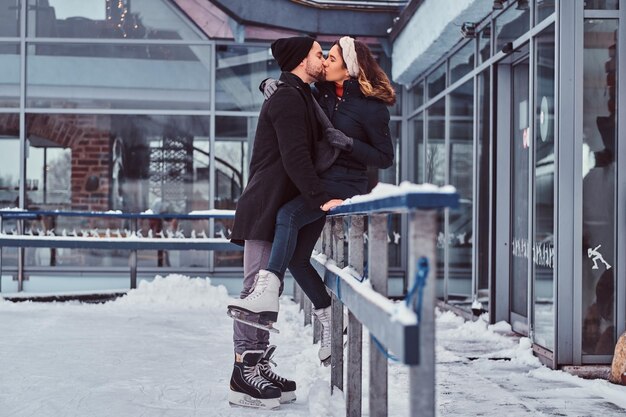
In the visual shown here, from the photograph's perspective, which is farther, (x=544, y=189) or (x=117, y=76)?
(x=117, y=76)

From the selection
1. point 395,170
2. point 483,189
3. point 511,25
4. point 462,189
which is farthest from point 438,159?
point 511,25

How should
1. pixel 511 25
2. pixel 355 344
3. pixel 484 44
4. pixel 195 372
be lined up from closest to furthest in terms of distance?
pixel 355 344 → pixel 195 372 → pixel 511 25 → pixel 484 44

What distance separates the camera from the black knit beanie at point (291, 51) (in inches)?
168

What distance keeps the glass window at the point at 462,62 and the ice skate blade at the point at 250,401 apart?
5591mm

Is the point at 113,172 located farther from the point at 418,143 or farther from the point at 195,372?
the point at 195,372

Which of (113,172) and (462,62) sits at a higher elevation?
(462,62)

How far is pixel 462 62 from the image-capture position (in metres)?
9.45

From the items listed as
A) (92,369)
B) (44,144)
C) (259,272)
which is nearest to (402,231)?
(44,144)

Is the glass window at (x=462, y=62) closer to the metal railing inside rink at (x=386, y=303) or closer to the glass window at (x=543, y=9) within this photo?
the glass window at (x=543, y=9)

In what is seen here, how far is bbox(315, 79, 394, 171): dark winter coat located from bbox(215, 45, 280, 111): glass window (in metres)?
8.37

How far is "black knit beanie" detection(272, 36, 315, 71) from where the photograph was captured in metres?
4.26

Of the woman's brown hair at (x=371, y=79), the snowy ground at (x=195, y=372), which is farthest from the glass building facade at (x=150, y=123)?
the woman's brown hair at (x=371, y=79)

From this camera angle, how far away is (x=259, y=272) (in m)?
4.00

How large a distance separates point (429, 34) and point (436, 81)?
1.44m
